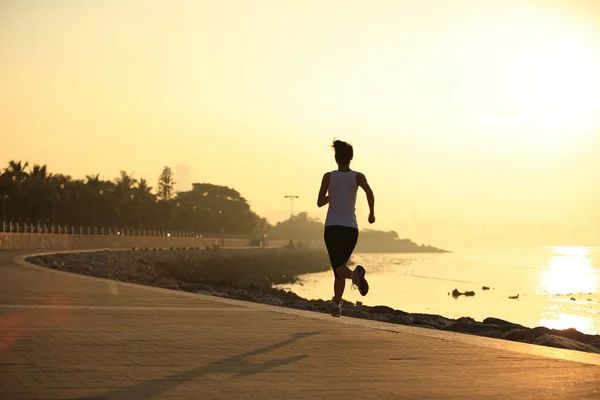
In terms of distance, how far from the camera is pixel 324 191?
9883mm

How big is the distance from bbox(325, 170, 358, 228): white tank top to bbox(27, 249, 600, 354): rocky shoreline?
13.2 ft

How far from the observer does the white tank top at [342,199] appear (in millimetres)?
9594

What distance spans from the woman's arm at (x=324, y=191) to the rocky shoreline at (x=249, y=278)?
4.13 metres

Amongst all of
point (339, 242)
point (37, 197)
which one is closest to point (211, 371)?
point (339, 242)

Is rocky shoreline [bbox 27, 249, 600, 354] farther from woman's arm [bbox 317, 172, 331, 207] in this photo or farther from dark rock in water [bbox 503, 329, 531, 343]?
woman's arm [bbox 317, 172, 331, 207]

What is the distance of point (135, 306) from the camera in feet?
42.8

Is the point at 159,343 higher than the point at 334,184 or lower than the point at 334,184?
lower

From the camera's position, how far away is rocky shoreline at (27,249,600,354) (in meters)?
16.5

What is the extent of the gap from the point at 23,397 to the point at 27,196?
9320 centimetres

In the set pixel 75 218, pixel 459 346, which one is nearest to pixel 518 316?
pixel 459 346

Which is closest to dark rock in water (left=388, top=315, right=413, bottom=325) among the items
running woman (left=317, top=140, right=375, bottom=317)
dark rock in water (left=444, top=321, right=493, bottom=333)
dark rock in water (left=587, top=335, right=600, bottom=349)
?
dark rock in water (left=444, top=321, right=493, bottom=333)

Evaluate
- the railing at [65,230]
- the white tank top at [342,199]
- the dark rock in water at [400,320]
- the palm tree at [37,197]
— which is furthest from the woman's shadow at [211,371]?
the palm tree at [37,197]

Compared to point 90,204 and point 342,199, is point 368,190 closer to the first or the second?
point 342,199

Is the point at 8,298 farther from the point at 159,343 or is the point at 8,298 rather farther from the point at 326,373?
the point at 326,373
